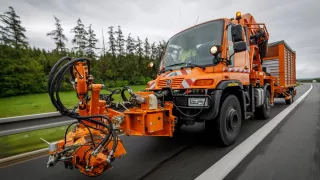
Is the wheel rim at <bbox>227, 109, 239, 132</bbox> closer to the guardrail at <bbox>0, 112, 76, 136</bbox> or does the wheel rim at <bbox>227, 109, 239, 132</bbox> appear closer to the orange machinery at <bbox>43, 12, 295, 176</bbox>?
the orange machinery at <bbox>43, 12, 295, 176</bbox>

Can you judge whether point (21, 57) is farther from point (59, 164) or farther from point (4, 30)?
point (59, 164)

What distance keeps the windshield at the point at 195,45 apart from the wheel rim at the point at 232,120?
1.05m

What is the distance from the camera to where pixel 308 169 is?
249 cm

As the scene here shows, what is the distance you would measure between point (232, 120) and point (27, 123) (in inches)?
155

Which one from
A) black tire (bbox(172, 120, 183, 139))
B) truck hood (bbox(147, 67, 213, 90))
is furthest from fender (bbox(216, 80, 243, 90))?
black tire (bbox(172, 120, 183, 139))

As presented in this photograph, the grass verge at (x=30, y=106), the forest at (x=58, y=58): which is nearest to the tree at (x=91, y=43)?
the forest at (x=58, y=58)

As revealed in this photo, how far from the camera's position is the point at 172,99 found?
10.7 feet

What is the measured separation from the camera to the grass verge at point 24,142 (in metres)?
3.45

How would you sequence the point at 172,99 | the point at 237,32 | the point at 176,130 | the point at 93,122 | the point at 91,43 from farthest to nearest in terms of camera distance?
the point at 91,43 < the point at 176,130 < the point at 237,32 < the point at 172,99 < the point at 93,122

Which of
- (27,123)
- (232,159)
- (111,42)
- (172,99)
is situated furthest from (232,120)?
(111,42)

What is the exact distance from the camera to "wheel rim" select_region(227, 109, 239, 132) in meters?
3.50

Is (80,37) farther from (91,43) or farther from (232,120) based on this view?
(232,120)

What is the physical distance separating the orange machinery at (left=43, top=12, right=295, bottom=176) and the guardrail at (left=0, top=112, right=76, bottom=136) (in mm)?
1050

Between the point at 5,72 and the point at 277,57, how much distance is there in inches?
1119
